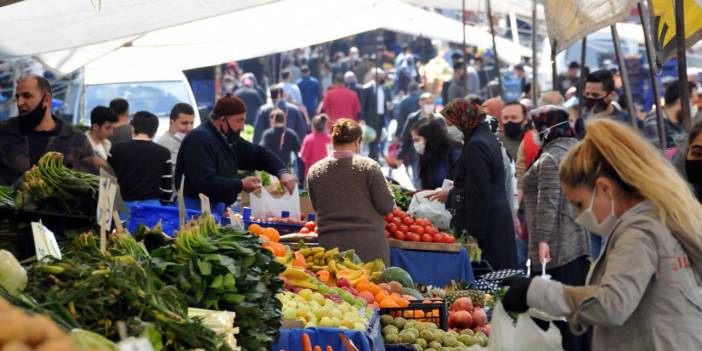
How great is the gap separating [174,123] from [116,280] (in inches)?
337

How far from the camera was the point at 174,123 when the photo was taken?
40.5 feet

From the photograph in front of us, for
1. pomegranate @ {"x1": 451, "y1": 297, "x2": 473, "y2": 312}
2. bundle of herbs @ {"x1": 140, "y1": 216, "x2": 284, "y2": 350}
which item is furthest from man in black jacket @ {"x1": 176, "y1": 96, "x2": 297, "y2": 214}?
bundle of herbs @ {"x1": 140, "y1": 216, "x2": 284, "y2": 350}

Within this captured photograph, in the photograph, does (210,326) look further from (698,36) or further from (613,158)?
(698,36)

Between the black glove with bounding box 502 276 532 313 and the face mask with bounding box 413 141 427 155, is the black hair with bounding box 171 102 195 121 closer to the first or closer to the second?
the face mask with bounding box 413 141 427 155

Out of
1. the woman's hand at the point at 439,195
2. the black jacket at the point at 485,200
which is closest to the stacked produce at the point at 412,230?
the black jacket at the point at 485,200

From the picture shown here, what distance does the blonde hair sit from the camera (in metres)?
4.21

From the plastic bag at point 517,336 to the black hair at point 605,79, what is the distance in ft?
20.3

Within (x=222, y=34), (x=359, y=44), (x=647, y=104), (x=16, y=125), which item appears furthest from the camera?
(x=359, y=44)

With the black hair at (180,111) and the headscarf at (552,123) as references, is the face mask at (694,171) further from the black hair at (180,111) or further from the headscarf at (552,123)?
the black hair at (180,111)

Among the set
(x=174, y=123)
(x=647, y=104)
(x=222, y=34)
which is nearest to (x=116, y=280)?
(x=174, y=123)

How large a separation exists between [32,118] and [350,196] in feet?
6.93

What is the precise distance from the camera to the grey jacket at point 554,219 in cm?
832

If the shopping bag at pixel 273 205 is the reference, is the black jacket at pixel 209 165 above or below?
above

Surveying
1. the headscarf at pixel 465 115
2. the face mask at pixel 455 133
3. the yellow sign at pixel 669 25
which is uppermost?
the yellow sign at pixel 669 25
